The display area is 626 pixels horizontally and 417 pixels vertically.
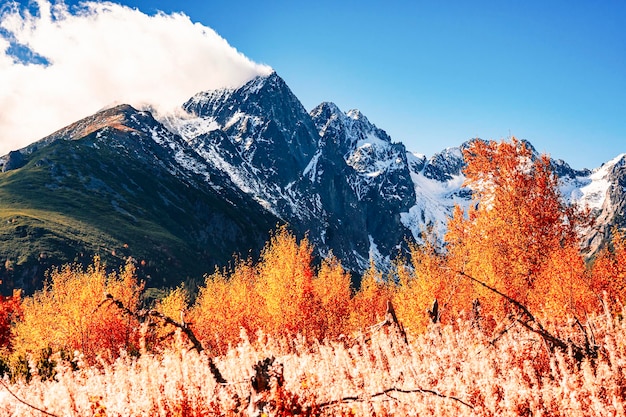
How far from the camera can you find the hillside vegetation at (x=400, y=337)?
20.8 feet

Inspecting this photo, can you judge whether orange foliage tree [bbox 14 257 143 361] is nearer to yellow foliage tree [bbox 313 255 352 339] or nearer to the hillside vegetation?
the hillside vegetation

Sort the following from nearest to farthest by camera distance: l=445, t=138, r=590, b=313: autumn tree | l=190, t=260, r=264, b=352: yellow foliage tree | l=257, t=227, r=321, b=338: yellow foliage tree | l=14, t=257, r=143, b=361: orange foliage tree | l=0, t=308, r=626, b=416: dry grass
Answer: l=0, t=308, r=626, b=416: dry grass < l=445, t=138, r=590, b=313: autumn tree < l=257, t=227, r=321, b=338: yellow foliage tree < l=14, t=257, r=143, b=361: orange foliage tree < l=190, t=260, r=264, b=352: yellow foliage tree

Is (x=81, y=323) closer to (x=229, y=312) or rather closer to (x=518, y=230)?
(x=229, y=312)

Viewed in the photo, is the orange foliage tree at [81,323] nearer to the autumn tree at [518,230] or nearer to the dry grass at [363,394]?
the autumn tree at [518,230]

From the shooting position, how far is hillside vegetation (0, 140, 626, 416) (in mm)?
6332

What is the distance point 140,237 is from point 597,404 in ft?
651

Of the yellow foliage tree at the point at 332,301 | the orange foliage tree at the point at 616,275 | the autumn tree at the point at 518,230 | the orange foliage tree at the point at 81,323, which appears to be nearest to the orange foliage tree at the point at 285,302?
the yellow foliage tree at the point at 332,301

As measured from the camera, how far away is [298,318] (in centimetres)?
3812

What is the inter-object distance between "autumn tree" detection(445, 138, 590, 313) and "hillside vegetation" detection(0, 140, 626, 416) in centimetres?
8

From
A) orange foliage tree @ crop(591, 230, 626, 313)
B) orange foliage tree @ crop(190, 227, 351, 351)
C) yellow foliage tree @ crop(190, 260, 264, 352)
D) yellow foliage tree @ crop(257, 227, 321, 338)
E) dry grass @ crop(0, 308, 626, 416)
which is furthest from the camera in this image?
yellow foliage tree @ crop(190, 260, 264, 352)

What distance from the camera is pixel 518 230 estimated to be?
25.6 m

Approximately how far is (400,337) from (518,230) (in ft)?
52.3

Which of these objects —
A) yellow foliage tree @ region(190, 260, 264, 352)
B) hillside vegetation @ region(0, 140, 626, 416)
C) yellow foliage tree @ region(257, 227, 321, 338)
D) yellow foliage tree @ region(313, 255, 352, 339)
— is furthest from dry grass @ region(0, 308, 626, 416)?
yellow foliage tree @ region(190, 260, 264, 352)

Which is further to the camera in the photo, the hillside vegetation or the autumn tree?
the autumn tree
